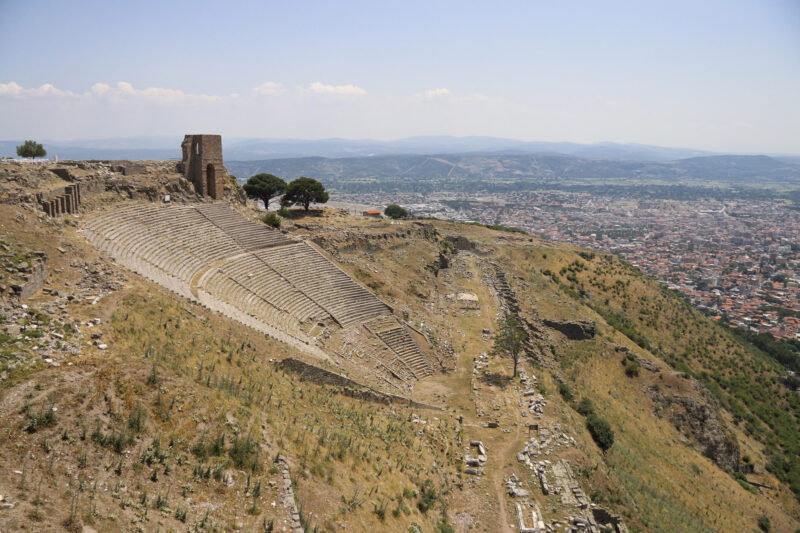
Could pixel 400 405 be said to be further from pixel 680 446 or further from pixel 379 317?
pixel 680 446

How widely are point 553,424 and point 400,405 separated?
710cm

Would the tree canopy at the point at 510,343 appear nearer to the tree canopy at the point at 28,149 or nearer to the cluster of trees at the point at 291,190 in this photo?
the cluster of trees at the point at 291,190

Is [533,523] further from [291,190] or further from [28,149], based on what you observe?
[28,149]

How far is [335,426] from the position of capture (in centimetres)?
1603

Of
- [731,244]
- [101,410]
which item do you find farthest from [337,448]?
[731,244]

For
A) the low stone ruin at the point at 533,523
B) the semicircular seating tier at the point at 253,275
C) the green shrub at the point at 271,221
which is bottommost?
the low stone ruin at the point at 533,523

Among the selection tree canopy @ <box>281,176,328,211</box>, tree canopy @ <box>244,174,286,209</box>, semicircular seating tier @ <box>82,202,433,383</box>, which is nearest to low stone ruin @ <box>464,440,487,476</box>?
semicircular seating tier @ <box>82,202,433,383</box>

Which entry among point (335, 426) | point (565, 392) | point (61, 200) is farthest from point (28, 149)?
point (565, 392)

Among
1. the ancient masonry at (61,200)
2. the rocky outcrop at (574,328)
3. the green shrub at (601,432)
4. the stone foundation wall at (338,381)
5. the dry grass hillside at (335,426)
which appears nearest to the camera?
the dry grass hillside at (335,426)

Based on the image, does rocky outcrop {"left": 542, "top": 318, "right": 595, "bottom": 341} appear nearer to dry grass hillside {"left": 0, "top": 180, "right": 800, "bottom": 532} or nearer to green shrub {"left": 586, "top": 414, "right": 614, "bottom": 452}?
dry grass hillside {"left": 0, "top": 180, "right": 800, "bottom": 532}

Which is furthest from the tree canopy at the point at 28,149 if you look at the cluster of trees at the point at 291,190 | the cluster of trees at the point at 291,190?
the cluster of trees at the point at 291,190

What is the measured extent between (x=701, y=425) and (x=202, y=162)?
4034 centimetres

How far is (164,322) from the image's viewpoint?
17.0 meters

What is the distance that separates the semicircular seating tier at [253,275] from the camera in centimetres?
2402
